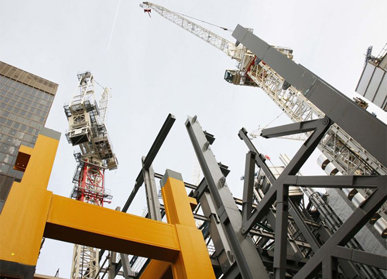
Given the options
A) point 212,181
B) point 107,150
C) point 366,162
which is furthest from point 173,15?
point 212,181

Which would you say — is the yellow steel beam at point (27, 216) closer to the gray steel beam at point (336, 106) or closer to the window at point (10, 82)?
the gray steel beam at point (336, 106)

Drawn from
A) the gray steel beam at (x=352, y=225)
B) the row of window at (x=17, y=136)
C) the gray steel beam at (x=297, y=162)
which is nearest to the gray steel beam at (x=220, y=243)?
the gray steel beam at (x=297, y=162)

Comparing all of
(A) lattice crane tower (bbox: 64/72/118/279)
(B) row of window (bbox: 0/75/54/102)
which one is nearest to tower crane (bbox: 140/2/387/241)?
(A) lattice crane tower (bbox: 64/72/118/279)

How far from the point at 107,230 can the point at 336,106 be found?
3.73 m

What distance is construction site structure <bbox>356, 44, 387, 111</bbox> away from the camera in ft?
71.3

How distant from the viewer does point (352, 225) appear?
3.80 meters

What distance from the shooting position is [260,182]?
16.3m

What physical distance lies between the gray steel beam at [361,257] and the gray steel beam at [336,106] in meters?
1.17

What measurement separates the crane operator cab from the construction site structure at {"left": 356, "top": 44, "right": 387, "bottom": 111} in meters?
23.2

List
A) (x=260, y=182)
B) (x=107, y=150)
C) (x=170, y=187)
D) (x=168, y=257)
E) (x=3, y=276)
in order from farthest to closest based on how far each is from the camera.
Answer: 1. (x=107, y=150)
2. (x=260, y=182)
3. (x=170, y=187)
4. (x=168, y=257)
5. (x=3, y=276)

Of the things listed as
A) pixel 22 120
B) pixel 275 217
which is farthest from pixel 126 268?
pixel 22 120

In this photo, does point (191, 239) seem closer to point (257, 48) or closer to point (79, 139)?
point (257, 48)

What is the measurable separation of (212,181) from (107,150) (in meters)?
47.6

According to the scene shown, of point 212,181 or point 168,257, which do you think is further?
point 212,181
